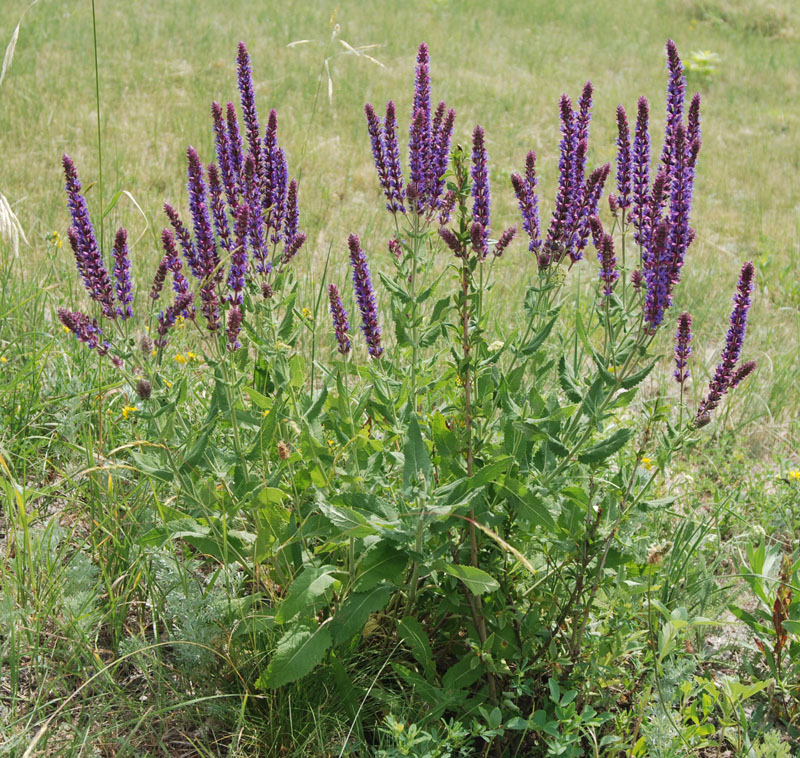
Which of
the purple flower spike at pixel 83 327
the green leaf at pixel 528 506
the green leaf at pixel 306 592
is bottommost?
the green leaf at pixel 306 592

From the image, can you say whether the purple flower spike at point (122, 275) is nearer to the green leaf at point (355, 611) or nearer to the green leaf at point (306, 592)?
the green leaf at point (306, 592)

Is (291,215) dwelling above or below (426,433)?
above

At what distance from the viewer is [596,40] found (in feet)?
46.4

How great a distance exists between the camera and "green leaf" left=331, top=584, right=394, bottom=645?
2.02 meters

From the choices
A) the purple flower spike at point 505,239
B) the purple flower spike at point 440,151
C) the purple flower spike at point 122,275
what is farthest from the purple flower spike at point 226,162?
the purple flower spike at point 505,239

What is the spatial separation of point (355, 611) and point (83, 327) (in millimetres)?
1046

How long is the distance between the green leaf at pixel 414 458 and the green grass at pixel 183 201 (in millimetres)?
646

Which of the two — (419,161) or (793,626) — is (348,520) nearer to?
(419,161)

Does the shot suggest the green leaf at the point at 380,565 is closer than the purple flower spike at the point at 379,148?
Yes

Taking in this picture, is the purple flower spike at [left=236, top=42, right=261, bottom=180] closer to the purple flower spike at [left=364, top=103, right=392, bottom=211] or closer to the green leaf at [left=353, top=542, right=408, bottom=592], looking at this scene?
the purple flower spike at [left=364, top=103, right=392, bottom=211]

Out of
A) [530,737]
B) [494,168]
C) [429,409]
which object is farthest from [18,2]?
[530,737]

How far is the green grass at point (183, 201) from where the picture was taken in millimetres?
2189

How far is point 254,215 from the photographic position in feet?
8.07

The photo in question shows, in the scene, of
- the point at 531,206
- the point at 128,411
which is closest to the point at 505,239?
the point at 531,206
